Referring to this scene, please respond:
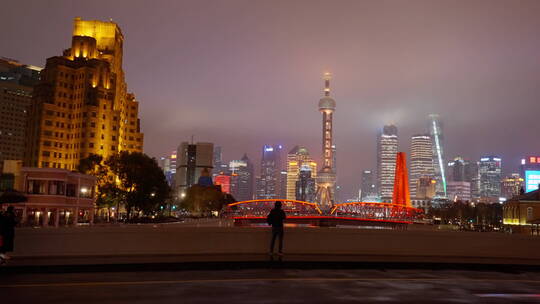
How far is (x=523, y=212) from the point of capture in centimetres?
12962

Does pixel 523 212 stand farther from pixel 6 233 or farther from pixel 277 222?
pixel 6 233

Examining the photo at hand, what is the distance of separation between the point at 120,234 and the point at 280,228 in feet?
22.9

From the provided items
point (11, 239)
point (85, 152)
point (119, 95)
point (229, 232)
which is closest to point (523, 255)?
point (229, 232)

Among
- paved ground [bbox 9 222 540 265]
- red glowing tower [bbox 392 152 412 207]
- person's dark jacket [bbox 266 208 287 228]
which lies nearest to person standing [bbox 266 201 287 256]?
person's dark jacket [bbox 266 208 287 228]

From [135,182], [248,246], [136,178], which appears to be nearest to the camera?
[248,246]

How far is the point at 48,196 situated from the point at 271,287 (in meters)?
70.6

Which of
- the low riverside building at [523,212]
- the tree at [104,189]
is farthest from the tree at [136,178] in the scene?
the low riverside building at [523,212]

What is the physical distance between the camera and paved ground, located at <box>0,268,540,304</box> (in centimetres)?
1298

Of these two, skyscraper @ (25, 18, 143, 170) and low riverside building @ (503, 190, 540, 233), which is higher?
skyscraper @ (25, 18, 143, 170)

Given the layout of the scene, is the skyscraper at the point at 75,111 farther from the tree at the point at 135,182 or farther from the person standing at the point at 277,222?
the person standing at the point at 277,222

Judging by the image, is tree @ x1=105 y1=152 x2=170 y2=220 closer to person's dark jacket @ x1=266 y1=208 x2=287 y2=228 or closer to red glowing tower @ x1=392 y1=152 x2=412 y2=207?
person's dark jacket @ x1=266 y1=208 x2=287 y2=228

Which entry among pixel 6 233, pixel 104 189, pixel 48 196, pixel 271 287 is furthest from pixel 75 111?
pixel 271 287

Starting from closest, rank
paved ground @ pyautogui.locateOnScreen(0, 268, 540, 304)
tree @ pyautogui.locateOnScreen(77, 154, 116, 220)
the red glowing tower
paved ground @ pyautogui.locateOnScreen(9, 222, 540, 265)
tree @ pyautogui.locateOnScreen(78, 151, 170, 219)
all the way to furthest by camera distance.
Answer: paved ground @ pyautogui.locateOnScreen(0, 268, 540, 304)
paved ground @ pyautogui.locateOnScreen(9, 222, 540, 265)
tree @ pyautogui.locateOnScreen(78, 151, 170, 219)
tree @ pyautogui.locateOnScreen(77, 154, 116, 220)
the red glowing tower

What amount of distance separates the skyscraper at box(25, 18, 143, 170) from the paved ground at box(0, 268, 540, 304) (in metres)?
155
